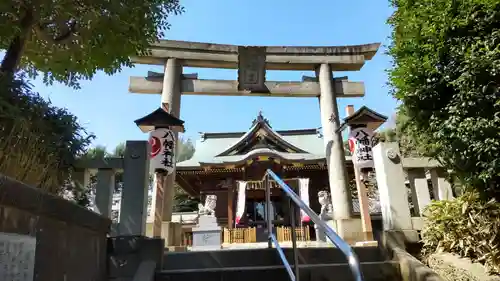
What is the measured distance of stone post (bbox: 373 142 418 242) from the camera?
383 centimetres

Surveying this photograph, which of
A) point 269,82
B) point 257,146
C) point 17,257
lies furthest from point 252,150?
point 17,257

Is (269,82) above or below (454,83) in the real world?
above

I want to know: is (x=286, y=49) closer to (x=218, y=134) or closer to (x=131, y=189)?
(x=131, y=189)

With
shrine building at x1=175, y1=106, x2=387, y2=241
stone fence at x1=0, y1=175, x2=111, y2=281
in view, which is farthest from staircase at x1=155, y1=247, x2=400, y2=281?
shrine building at x1=175, y1=106, x2=387, y2=241

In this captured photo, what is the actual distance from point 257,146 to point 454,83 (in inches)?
422

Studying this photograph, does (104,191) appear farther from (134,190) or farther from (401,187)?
(401,187)

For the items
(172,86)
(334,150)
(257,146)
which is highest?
A: (257,146)

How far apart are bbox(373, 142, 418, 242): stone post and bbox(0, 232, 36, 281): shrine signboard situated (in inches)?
135

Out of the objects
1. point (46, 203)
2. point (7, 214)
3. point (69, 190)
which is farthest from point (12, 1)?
point (7, 214)

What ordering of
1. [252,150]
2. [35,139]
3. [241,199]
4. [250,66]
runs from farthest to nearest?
[252,150] → [241,199] → [250,66] → [35,139]

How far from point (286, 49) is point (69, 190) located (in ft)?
21.1

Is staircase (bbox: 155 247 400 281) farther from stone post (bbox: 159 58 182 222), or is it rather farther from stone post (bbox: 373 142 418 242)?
stone post (bbox: 159 58 182 222)

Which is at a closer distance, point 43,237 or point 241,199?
point 43,237

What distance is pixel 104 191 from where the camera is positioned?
13.3ft
